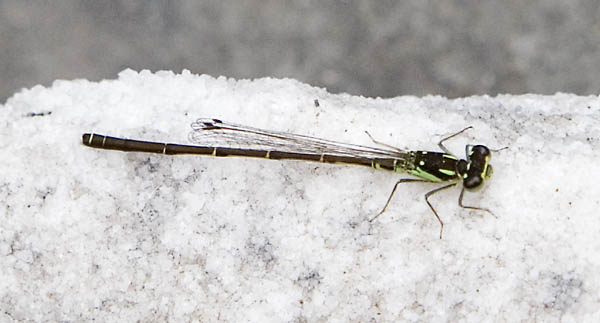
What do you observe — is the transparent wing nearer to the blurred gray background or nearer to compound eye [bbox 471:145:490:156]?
compound eye [bbox 471:145:490:156]

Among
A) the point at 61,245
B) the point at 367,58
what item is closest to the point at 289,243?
the point at 61,245

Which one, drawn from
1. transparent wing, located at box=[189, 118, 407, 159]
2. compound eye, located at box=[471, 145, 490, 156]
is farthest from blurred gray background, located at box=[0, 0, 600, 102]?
compound eye, located at box=[471, 145, 490, 156]

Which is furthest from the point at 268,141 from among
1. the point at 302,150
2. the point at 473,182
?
the point at 473,182

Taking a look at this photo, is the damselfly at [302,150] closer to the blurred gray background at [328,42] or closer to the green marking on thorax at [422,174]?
the green marking on thorax at [422,174]

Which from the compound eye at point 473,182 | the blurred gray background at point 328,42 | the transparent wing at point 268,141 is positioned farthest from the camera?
the blurred gray background at point 328,42

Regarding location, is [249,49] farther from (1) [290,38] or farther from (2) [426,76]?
(2) [426,76]

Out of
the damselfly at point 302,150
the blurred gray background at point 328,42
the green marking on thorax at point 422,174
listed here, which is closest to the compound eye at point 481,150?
the damselfly at point 302,150

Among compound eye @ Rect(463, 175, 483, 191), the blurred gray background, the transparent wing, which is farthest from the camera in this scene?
→ the blurred gray background
